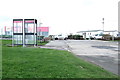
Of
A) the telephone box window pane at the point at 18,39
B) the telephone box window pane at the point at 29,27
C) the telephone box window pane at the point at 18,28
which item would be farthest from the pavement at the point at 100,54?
the telephone box window pane at the point at 18,28

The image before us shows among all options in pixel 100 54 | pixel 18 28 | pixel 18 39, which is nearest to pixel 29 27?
pixel 18 28

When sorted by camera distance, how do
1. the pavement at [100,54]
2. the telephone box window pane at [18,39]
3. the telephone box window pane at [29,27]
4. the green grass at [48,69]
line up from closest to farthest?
the green grass at [48,69] → the pavement at [100,54] → the telephone box window pane at [29,27] → the telephone box window pane at [18,39]

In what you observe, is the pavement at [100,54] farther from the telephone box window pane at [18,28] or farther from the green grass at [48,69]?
the telephone box window pane at [18,28]

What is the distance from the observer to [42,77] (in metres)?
4.88

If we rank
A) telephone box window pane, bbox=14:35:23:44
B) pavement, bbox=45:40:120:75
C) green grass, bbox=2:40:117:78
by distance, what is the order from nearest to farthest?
green grass, bbox=2:40:117:78
pavement, bbox=45:40:120:75
telephone box window pane, bbox=14:35:23:44

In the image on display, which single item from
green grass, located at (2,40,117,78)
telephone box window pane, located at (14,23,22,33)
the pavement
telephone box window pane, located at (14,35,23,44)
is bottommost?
the pavement

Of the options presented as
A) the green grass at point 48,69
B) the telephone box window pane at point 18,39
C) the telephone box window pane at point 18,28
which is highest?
the telephone box window pane at point 18,28

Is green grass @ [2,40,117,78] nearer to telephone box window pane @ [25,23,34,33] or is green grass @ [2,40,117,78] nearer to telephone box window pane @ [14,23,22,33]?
telephone box window pane @ [25,23,34,33]

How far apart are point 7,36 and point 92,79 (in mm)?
56590

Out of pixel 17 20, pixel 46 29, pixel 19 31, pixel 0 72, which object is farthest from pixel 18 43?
pixel 46 29

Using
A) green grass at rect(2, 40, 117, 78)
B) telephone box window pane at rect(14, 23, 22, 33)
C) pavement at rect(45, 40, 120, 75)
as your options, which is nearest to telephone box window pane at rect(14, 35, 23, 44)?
telephone box window pane at rect(14, 23, 22, 33)

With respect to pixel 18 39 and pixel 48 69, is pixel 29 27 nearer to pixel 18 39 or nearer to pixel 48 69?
pixel 18 39

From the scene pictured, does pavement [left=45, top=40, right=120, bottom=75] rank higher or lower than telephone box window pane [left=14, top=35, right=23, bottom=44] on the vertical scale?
lower

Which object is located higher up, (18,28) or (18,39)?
(18,28)
